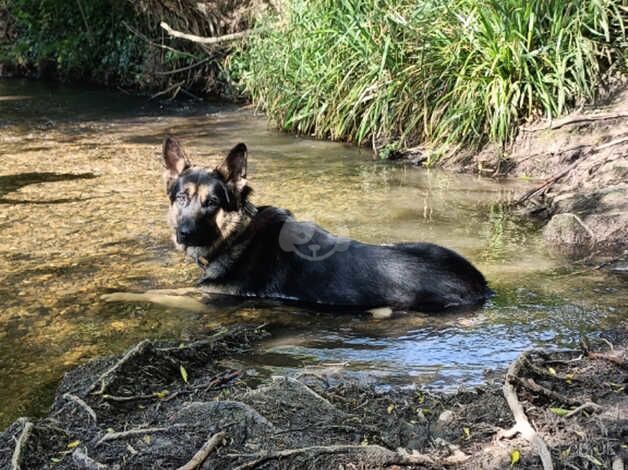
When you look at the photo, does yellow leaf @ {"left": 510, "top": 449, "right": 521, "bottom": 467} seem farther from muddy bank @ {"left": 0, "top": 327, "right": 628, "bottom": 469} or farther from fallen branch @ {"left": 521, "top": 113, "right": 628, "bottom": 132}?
fallen branch @ {"left": 521, "top": 113, "right": 628, "bottom": 132}

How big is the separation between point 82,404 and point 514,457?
1.88m

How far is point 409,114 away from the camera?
9.97 m

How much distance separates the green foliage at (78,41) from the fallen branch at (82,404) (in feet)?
50.4

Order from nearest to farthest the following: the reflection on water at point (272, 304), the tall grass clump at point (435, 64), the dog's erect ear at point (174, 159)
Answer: the reflection on water at point (272, 304), the dog's erect ear at point (174, 159), the tall grass clump at point (435, 64)

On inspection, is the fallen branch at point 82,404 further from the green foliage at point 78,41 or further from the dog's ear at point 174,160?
the green foliage at point 78,41

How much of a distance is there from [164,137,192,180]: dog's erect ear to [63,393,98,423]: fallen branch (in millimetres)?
2546

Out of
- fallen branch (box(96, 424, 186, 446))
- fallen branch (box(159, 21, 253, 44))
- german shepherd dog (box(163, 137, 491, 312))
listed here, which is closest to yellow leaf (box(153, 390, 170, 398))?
fallen branch (box(96, 424, 186, 446))

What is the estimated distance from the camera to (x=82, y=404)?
3414 mm

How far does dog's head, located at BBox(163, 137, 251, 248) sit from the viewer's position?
5.53 meters

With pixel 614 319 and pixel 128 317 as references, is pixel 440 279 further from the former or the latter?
pixel 128 317

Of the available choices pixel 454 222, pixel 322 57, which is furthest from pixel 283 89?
pixel 454 222

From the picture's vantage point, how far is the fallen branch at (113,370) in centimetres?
359

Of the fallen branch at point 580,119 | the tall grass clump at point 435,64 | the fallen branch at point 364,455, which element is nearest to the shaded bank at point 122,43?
the tall grass clump at point 435,64

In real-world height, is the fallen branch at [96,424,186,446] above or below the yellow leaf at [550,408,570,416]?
below
